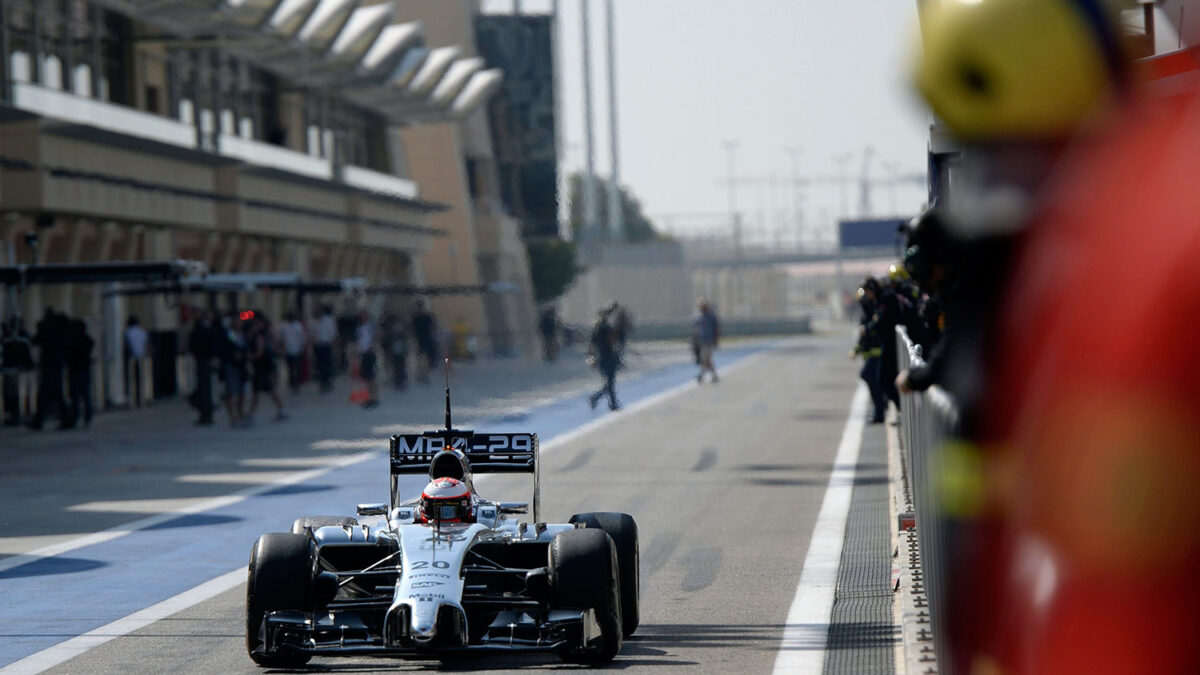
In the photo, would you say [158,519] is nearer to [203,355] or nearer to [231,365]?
[231,365]

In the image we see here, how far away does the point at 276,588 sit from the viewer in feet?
27.7

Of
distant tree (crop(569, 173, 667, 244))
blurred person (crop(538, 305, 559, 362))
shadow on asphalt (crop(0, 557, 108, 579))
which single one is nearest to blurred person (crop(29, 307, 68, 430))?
shadow on asphalt (crop(0, 557, 108, 579))

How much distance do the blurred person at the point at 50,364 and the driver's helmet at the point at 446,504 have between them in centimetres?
1969

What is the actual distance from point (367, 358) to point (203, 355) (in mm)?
5606

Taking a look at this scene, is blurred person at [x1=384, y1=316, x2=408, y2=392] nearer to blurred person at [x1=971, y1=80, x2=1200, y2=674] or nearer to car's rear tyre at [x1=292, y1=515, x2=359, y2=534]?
car's rear tyre at [x1=292, y1=515, x2=359, y2=534]

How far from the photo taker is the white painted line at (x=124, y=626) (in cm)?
894

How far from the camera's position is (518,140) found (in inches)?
Answer: 3268

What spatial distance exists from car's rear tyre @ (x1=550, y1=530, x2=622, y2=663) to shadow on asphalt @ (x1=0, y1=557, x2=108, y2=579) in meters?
5.17

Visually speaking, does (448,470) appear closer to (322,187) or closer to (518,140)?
(322,187)

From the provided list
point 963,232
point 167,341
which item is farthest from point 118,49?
point 963,232

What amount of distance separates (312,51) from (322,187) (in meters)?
4.39

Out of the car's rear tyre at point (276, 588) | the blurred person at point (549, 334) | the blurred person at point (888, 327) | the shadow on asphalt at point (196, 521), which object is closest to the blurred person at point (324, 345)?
the blurred person at point (888, 327)

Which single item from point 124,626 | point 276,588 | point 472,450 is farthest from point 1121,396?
point 124,626

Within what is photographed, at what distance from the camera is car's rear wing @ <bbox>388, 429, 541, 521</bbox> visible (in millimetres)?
9875
